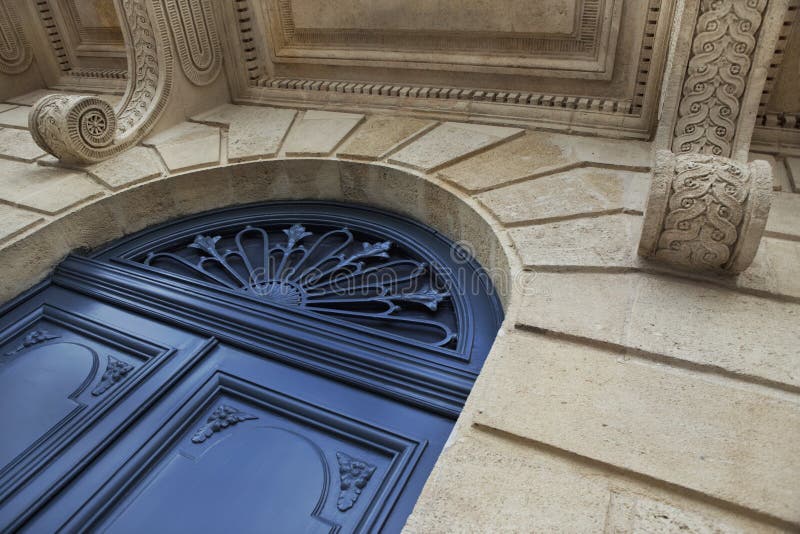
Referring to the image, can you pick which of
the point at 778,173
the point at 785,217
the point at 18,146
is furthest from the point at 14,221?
the point at 778,173

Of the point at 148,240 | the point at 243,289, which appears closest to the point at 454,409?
the point at 243,289

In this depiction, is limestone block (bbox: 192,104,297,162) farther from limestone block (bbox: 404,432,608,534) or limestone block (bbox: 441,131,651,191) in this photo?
limestone block (bbox: 404,432,608,534)

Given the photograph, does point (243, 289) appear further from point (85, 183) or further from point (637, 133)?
point (637, 133)

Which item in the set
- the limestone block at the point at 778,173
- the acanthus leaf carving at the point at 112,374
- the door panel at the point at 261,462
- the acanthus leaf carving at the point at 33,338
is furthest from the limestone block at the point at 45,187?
the limestone block at the point at 778,173

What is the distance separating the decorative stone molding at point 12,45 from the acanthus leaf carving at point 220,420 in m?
4.63

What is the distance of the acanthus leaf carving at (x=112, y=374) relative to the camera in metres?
1.82

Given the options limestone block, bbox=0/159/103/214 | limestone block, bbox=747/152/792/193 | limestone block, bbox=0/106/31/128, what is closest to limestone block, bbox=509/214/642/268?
limestone block, bbox=747/152/792/193

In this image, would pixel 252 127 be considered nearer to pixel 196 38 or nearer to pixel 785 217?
pixel 196 38

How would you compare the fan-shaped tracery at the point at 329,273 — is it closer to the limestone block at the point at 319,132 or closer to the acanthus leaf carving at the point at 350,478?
the limestone block at the point at 319,132

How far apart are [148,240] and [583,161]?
2299 mm

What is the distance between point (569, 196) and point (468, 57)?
1.28 m

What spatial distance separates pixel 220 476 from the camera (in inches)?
59.7

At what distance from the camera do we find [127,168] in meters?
2.79

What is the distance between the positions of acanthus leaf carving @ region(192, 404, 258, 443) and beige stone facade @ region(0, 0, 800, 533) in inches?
Result: 33.7
